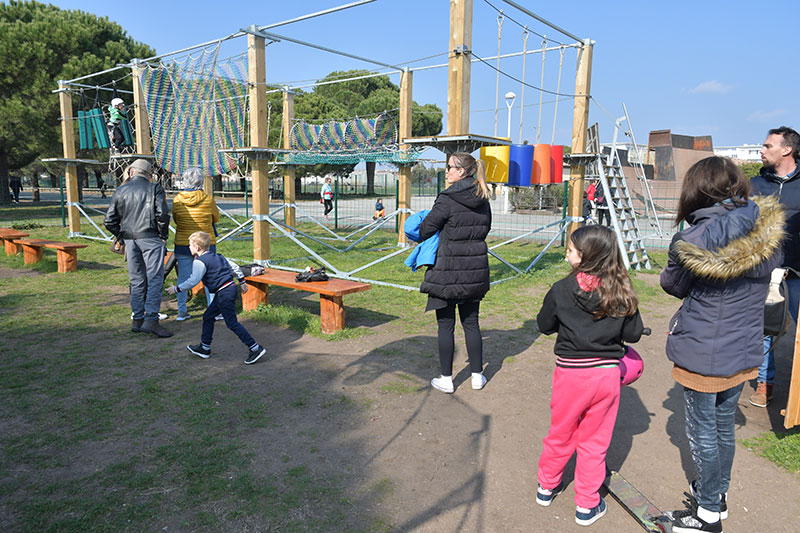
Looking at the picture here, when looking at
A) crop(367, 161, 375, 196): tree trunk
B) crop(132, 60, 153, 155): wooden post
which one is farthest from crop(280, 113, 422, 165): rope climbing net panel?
crop(367, 161, 375, 196): tree trunk

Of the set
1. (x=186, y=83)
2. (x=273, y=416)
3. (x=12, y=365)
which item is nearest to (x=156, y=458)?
(x=273, y=416)

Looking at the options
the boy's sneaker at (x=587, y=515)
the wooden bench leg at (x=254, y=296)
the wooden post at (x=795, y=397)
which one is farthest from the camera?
the wooden bench leg at (x=254, y=296)

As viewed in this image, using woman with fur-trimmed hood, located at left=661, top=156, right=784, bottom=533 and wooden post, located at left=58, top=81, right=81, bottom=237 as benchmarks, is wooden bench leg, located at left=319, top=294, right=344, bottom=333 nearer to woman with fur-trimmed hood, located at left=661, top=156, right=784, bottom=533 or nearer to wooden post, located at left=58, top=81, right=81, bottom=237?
woman with fur-trimmed hood, located at left=661, top=156, right=784, bottom=533

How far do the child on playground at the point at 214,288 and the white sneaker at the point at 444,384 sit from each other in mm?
1638

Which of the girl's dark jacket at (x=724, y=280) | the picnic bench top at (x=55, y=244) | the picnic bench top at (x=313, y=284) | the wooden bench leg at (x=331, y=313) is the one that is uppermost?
the girl's dark jacket at (x=724, y=280)

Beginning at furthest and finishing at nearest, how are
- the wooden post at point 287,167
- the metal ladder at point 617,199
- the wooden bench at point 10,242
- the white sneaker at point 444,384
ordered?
the wooden post at point 287,167 → the wooden bench at point 10,242 → the metal ladder at point 617,199 → the white sneaker at point 444,384

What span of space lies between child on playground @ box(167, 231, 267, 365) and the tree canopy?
1766cm

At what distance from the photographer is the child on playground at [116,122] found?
35.3 ft

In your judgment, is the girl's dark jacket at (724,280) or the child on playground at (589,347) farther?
the child on playground at (589,347)

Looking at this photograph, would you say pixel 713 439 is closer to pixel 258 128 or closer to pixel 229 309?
pixel 229 309

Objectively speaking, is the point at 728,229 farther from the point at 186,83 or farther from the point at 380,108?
the point at 380,108

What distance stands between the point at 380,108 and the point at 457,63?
35224mm

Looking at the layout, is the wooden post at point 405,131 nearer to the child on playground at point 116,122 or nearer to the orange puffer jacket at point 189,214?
the orange puffer jacket at point 189,214

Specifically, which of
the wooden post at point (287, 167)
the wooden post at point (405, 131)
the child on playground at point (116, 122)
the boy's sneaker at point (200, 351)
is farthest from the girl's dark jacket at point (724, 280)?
the wooden post at point (287, 167)
